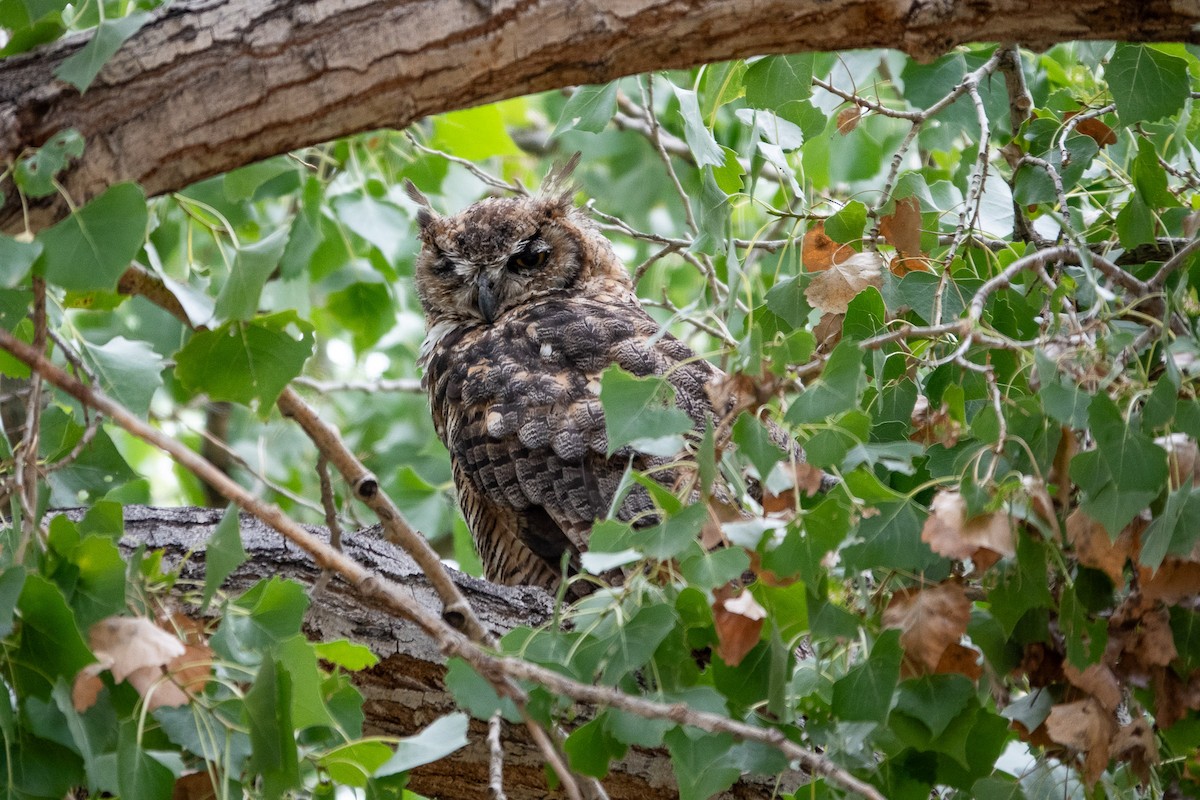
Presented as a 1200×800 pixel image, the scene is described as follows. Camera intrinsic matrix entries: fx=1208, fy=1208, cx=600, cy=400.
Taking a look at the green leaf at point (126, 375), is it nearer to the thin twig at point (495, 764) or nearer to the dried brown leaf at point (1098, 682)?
the thin twig at point (495, 764)

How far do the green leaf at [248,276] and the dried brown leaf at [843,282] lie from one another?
2.65 feet

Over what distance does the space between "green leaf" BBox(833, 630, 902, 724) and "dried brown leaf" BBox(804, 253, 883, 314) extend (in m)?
0.60

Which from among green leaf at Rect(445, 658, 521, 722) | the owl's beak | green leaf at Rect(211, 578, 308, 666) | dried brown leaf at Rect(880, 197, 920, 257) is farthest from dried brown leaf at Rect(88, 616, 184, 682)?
the owl's beak

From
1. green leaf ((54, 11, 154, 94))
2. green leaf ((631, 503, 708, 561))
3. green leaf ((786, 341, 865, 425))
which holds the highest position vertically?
green leaf ((54, 11, 154, 94))

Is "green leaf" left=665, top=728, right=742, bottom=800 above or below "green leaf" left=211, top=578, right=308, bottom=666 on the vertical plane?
below

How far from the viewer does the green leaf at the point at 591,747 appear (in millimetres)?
1452

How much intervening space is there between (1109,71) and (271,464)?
4482mm

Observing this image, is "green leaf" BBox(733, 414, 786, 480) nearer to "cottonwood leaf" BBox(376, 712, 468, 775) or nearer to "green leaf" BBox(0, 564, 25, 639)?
"cottonwood leaf" BBox(376, 712, 468, 775)

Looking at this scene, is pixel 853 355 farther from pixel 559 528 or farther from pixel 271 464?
pixel 271 464

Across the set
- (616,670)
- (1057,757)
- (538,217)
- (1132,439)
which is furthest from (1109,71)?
(538,217)

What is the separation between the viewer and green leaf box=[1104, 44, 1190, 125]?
1816 millimetres

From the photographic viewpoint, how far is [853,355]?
53.4 inches

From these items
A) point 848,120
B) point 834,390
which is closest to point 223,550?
point 834,390

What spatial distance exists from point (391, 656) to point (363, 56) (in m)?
1.07
